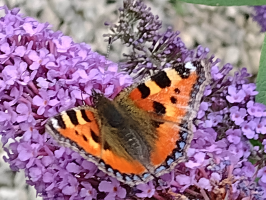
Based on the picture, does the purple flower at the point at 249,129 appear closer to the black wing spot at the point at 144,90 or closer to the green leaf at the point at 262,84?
the green leaf at the point at 262,84

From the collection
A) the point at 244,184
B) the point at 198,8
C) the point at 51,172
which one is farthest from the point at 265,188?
the point at 198,8

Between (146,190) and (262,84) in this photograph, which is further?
(262,84)

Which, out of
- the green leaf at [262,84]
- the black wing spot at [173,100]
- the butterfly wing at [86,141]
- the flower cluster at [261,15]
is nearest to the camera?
the butterfly wing at [86,141]

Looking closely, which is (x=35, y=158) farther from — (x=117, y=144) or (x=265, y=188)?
(x=265, y=188)

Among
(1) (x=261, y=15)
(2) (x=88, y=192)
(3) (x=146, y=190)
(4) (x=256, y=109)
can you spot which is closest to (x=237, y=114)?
(4) (x=256, y=109)

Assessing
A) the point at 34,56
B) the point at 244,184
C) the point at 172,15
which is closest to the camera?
the point at 244,184

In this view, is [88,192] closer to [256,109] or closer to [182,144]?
[182,144]

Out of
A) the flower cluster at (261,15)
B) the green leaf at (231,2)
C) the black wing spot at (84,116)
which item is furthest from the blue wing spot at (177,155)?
the flower cluster at (261,15)
